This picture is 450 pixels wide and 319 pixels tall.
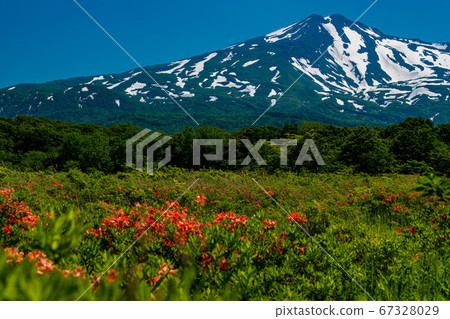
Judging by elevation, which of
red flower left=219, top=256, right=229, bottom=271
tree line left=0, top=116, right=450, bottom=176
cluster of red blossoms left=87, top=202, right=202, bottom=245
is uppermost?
tree line left=0, top=116, right=450, bottom=176

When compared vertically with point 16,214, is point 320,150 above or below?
above

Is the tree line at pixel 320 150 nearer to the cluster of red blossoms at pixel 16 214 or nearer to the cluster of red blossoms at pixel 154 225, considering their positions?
the cluster of red blossoms at pixel 16 214

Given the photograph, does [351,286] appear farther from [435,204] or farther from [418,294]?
[435,204]

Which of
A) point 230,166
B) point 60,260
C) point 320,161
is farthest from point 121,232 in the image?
point 230,166

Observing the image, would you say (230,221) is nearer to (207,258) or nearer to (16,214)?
(207,258)

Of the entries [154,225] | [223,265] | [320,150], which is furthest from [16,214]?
[320,150]

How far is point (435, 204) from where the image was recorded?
221 inches

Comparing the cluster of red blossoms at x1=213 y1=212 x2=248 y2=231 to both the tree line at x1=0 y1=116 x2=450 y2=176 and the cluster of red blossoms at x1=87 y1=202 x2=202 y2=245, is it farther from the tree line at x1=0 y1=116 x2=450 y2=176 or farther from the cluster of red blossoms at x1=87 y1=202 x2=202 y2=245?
the tree line at x1=0 y1=116 x2=450 y2=176

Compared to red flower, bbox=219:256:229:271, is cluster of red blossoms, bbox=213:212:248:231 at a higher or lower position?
A: higher

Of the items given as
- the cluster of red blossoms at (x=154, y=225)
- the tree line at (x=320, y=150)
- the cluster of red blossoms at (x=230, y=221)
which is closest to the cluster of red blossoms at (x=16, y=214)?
the cluster of red blossoms at (x=154, y=225)

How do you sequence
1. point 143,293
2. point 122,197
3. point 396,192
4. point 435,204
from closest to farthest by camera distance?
point 143,293 < point 435,204 < point 396,192 < point 122,197

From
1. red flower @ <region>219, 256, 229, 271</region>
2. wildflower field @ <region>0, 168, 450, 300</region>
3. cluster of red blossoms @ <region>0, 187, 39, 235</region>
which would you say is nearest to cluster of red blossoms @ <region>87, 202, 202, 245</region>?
wildflower field @ <region>0, 168, 450, 300</region>

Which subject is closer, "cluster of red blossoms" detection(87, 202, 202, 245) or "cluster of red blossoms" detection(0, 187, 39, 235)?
"cluster of red blossoms" detection(87, 202, 202, 245)
